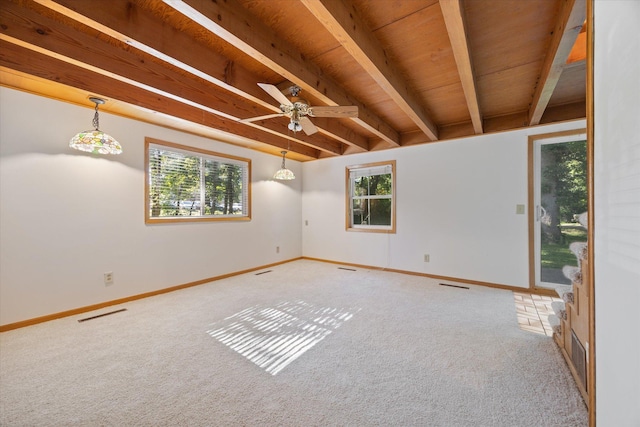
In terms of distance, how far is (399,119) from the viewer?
12.2ft

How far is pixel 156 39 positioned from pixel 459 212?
13.6ft

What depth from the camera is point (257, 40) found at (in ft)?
5.82

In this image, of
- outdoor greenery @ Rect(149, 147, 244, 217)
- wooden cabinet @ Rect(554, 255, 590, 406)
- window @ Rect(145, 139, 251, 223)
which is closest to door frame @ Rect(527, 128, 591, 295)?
wooden cabinet @ Rect(554, 255, 590, 406)

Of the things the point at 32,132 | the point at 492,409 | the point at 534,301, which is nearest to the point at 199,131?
the point at 32,132

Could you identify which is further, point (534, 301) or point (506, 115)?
point (506, 115)

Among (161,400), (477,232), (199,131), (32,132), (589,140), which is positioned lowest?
(161,400)

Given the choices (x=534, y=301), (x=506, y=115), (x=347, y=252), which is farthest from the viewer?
(x=347, y=252)

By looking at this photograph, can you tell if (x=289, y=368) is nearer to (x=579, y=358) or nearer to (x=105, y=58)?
(x=579, y=358)

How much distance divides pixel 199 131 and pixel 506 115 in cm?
440

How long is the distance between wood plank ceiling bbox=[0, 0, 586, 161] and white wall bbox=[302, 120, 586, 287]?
67cm

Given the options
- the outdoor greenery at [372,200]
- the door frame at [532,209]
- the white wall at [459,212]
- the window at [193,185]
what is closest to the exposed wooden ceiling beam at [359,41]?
the white wall at [459,212]

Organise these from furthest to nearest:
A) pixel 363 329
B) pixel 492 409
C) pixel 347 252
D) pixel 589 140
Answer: pixel 347 252 < pixel 363 329 < pixel 492 409 < pixel 589 140

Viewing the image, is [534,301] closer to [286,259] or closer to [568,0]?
[568,0]

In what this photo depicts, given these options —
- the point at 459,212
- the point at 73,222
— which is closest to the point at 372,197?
the point at 459,212
